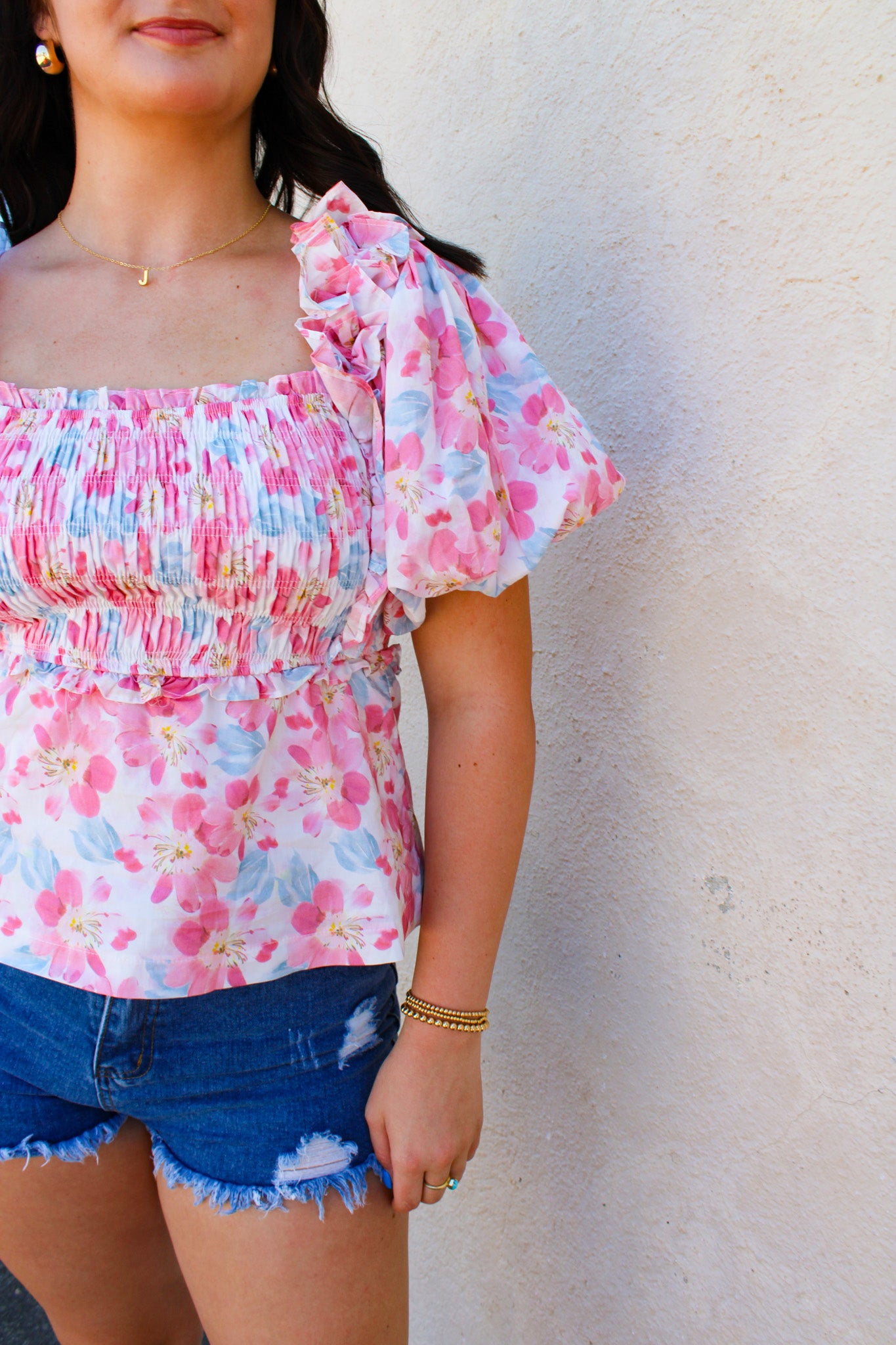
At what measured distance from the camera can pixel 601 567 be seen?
1292mm

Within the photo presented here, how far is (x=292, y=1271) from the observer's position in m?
1.01

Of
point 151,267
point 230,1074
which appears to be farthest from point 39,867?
point 151,267

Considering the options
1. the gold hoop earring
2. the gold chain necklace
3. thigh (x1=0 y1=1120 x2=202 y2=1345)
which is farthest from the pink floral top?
the gold hoop earring

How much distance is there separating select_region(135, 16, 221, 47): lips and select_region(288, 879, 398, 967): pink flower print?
88 cm

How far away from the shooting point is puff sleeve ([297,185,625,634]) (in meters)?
1.01

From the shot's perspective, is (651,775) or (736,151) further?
(651,775)

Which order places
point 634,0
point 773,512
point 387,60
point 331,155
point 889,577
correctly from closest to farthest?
point 889,577, point 773,512, point 634,0, point 331,155, point 387,60

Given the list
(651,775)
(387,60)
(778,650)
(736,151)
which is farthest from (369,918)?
(387,60)

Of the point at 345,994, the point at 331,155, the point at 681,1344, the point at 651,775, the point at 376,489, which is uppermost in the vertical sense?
the point at 331,155

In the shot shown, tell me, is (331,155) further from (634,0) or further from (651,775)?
(651,775)

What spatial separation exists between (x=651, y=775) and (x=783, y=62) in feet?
2.40

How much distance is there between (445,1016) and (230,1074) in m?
0.22

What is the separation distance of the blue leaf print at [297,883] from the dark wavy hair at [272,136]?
26.9 inches

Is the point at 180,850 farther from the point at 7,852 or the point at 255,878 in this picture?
the point at 7,852
